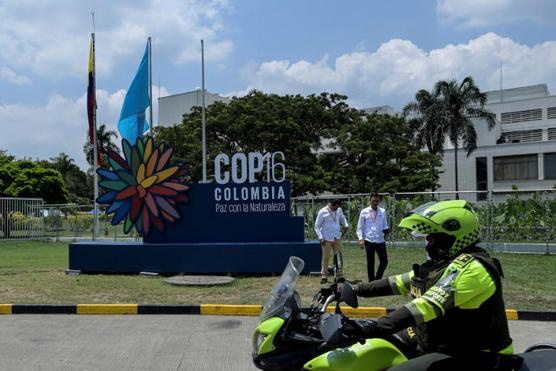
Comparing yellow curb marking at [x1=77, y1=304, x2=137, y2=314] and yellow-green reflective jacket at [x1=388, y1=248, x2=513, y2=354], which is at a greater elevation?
yellow-green reflective jacket at [x1=388, y1=248, x2=513, y2=354]

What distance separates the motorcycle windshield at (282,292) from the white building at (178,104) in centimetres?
6440

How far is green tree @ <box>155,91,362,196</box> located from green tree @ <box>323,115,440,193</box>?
1.53 metres

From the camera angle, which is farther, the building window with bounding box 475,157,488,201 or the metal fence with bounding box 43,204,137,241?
the building window with bounding box 475,157,488,201

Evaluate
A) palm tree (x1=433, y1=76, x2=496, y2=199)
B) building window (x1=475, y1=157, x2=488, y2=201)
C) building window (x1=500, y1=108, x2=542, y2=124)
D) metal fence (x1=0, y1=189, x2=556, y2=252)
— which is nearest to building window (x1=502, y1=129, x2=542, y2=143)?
building window (x1=500, y1=108, x2=542, y2=124)

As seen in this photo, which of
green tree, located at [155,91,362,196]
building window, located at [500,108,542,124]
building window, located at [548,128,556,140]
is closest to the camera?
green tree, located at [155,91,362,196]

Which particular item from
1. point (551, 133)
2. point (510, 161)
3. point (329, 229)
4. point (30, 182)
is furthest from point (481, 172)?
point (329, 229)

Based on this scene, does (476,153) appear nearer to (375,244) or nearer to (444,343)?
(375,244)

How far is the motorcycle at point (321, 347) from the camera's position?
2928 mm

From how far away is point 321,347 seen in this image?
3021mm

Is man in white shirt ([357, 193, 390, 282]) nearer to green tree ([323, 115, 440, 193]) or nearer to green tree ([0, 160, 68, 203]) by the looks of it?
green tree ([323, 115, 440, 193])

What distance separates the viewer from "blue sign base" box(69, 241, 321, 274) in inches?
485

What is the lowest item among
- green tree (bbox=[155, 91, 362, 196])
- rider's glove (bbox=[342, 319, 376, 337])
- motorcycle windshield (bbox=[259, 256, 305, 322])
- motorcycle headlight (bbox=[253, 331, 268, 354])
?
motorcycle headlight (bbox=[253, 331, 268, 354])

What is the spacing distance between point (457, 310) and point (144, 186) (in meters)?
10.9

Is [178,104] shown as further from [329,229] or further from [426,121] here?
[329,229]
